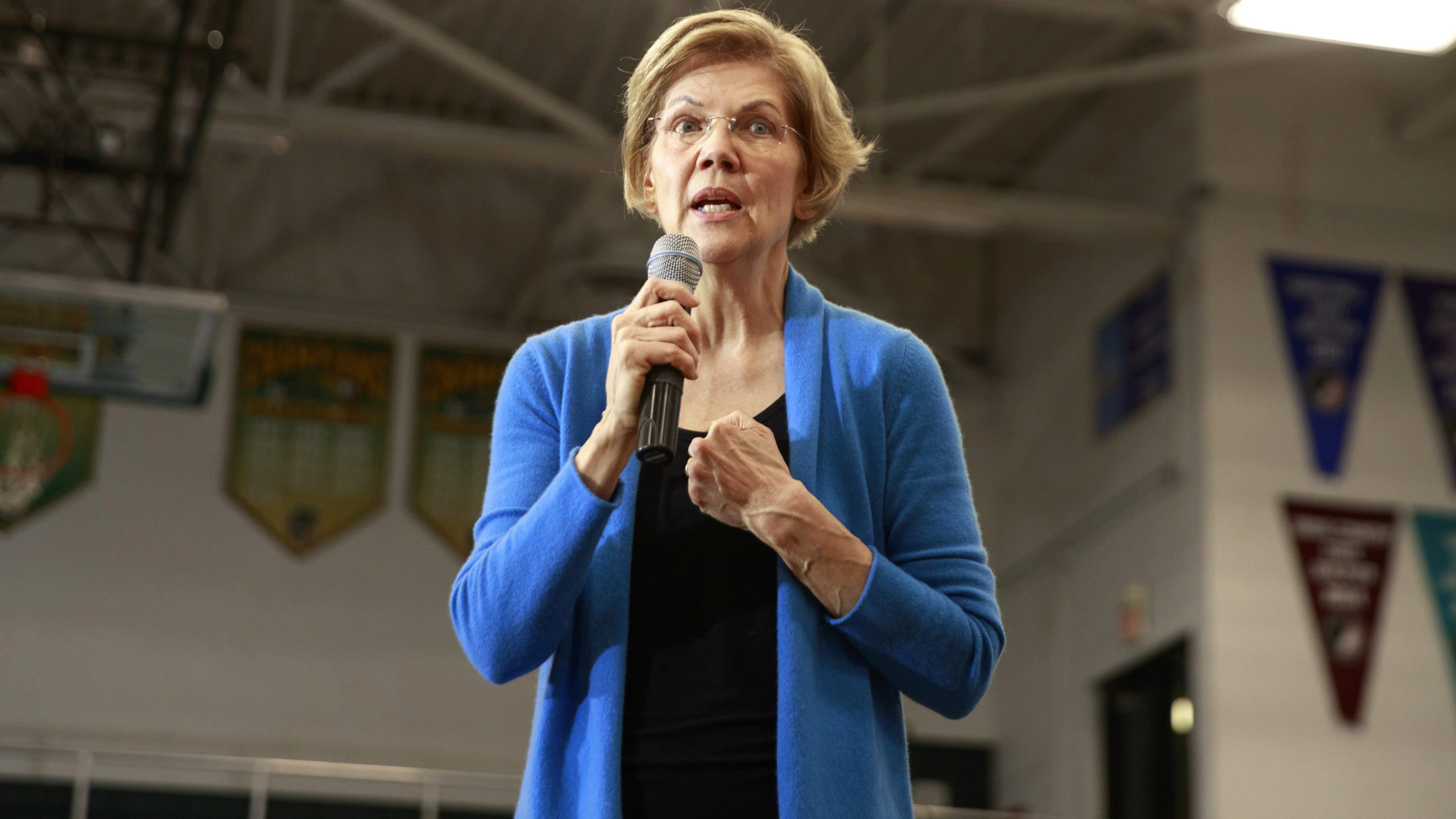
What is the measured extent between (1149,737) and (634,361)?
903 centimetres

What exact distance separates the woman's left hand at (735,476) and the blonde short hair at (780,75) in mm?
402

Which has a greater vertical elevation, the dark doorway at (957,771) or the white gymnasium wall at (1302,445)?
the white gymnasium wall at (1302,445)

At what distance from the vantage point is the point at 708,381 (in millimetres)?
1683

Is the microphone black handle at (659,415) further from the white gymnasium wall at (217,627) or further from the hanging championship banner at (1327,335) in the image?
the white gymnasium wall at (217,627)

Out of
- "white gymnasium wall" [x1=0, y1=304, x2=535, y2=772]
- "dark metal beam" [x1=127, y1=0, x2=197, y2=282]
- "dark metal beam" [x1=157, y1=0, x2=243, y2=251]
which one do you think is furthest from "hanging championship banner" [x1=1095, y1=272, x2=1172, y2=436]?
"dark metal beam" [x1=127, y1=0, x2=197, y2=282]

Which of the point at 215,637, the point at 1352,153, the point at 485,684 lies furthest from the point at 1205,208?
the point at 215,637

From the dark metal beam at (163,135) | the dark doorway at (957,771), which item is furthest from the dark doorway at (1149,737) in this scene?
the dark metal beam at (163,135)

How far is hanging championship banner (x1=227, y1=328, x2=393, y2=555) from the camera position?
470 inches

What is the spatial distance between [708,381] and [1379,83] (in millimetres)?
9737

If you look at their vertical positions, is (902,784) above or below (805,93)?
below

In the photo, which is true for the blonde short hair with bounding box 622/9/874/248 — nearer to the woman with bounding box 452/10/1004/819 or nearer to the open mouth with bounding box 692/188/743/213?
the woman with bounding box 452/10/1004/819

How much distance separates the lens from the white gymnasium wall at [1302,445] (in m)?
8.99

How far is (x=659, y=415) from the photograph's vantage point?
1453mm

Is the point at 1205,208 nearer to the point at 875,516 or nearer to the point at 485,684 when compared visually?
the point at 485,684
